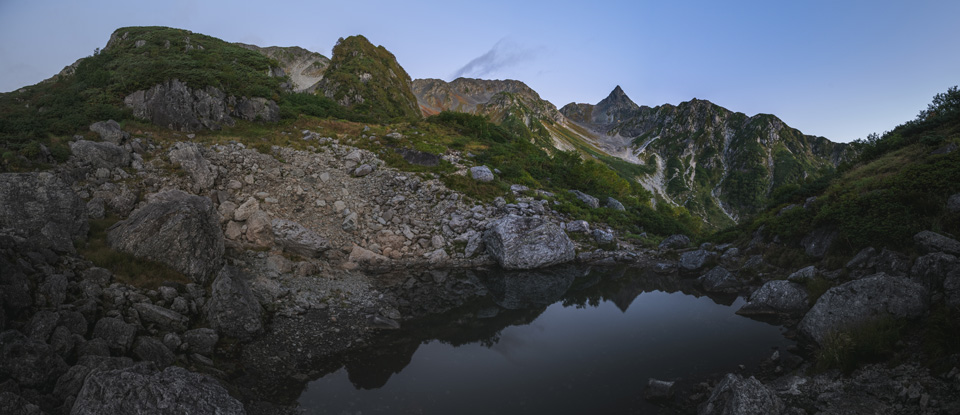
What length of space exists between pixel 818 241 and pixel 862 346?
10522 millimetres

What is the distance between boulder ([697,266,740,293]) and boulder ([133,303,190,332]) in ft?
83.2

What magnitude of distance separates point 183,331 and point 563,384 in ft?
44.2

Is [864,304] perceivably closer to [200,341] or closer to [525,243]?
[525,243]

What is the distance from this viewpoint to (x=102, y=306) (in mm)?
11719

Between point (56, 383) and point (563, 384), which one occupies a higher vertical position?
point (56, 383)

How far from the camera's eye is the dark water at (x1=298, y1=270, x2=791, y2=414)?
1112 cm

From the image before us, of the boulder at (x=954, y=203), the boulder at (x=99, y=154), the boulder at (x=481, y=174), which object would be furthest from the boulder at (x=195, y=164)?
the boulder at (x=954, y=203)

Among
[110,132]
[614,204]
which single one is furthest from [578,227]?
[110,132]

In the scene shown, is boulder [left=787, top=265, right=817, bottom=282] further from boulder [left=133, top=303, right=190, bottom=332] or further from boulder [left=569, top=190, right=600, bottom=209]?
boulder [left=133, top=303, right=190, bottom=332]

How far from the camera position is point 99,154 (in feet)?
71.7

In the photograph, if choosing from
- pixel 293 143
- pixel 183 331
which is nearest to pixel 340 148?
pixel 293 143

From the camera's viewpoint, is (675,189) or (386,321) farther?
(675,189)

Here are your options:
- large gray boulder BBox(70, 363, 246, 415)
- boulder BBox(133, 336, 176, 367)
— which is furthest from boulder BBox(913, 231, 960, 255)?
boulder BBox(133, 336, 176, 367)

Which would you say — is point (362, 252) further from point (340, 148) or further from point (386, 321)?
point (340, 148)
